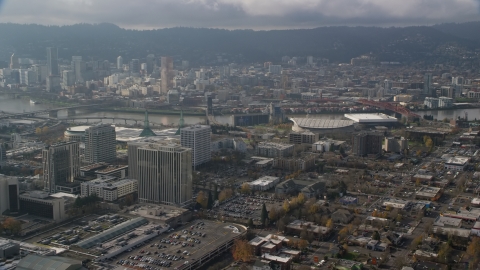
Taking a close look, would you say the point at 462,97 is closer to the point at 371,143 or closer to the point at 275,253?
the point at 371,143

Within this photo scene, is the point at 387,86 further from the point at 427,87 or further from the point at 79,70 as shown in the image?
the point at 79,70

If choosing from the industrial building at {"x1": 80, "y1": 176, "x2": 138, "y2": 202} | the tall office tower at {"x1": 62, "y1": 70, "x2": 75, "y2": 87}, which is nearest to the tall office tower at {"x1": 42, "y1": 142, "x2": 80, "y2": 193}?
the industrial building at {"x1": 80, "y1": 176, "x2": 138, "y2": 202}

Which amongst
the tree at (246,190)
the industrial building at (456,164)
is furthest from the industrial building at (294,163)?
the industrial building at (456,164)

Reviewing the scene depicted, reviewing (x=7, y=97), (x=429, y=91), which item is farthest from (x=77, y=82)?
(x=429, y=91)

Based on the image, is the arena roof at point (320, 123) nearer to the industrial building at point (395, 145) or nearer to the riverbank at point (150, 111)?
the industrial building at point (395, 145)

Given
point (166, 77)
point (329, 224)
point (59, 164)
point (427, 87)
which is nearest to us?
point (329, 224)

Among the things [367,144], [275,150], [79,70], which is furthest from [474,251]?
[79,70]

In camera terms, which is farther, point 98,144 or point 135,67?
point 135,67

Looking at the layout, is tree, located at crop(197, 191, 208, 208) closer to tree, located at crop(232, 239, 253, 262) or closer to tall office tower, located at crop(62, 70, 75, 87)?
tree, located at crop(232, 239, 253, 262)
